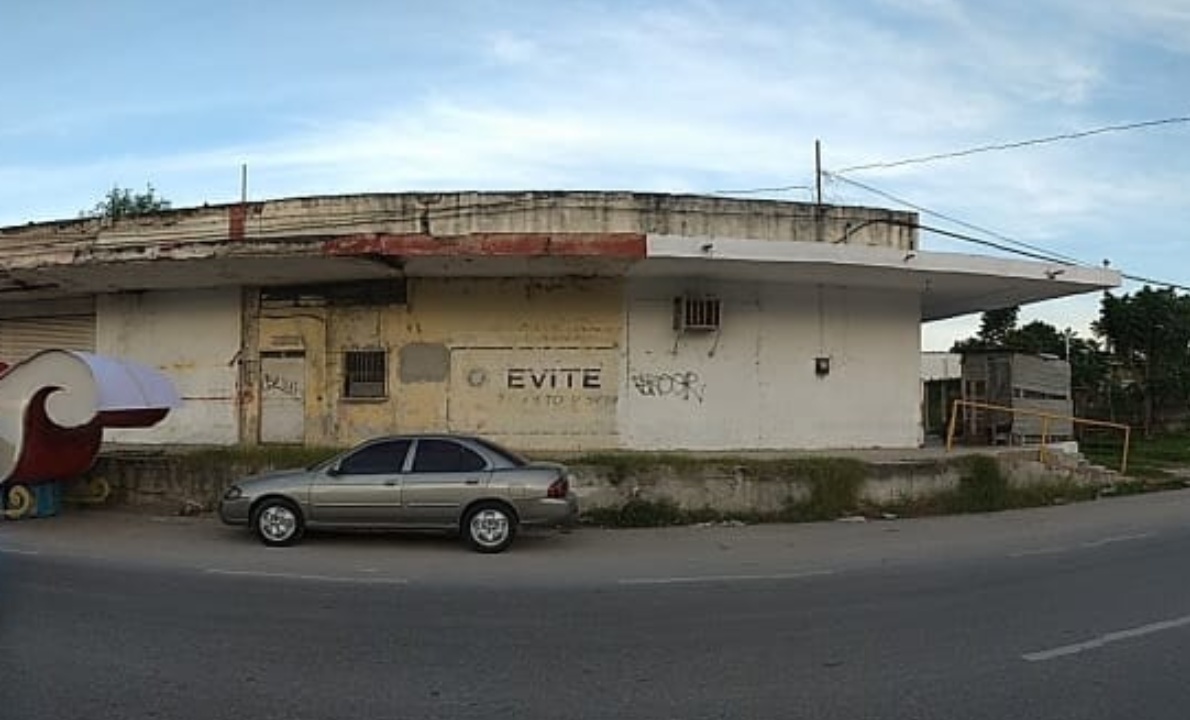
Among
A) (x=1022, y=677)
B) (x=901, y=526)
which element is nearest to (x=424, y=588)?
A: (x=1022, y=677)

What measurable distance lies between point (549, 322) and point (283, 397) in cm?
549

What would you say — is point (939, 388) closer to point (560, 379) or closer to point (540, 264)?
point (560, 379)

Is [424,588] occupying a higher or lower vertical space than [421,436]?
lower

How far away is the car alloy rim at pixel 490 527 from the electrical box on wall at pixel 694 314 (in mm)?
7885

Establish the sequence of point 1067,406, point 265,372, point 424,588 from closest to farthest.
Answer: point 424,588, point 265,372, point 1067,406

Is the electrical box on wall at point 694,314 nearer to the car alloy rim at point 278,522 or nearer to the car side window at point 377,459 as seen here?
the car side window at point 377,459

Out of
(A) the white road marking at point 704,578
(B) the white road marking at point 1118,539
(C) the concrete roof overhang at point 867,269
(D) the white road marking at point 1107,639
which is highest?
(C) the concrete roof overhang at point 867,269

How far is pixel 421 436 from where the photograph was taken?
14.2 metres

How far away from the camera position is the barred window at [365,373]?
69.2ft

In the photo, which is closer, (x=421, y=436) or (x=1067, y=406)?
(x=421, y=436)

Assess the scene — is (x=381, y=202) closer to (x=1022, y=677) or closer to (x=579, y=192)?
(x=579, y=192)

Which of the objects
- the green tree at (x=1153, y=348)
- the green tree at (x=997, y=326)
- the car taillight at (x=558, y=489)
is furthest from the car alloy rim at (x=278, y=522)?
the green tree at (x=997, y=326)

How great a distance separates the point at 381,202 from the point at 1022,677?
16072 mm

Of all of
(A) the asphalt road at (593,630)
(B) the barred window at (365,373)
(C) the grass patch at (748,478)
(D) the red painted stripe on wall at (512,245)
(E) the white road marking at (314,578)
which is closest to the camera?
(A) the asphalt road at (593,630)
